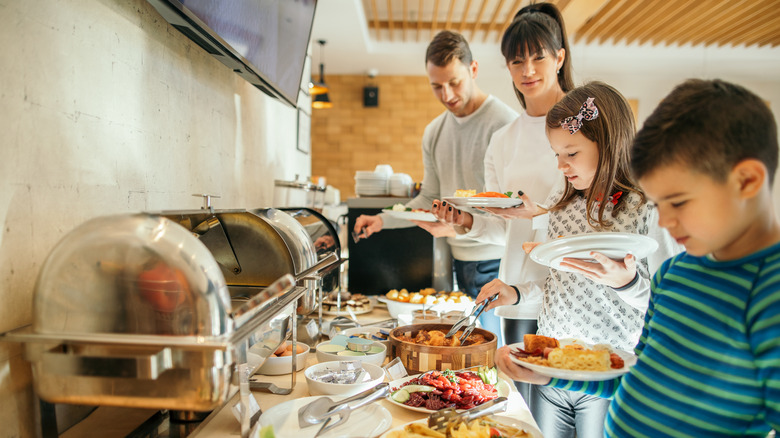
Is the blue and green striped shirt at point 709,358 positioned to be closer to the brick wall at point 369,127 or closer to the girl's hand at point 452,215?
the girl's hand at point 452,215

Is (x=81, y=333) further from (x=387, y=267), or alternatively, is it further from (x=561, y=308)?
(x=387, y=267)

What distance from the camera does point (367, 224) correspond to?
10.0ft

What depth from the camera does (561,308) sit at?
1787mm

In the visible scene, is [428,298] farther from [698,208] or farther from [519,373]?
[698,208]

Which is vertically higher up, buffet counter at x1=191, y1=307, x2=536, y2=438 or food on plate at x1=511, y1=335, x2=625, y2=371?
food on plate at x1=511, y1=335, x2=625, y2=371

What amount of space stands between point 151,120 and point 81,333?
0.93 meters

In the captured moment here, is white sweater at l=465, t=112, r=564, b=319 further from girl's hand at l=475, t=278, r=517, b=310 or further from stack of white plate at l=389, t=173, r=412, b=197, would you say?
stack of white plate at l=389, t=173, r=412, b=197

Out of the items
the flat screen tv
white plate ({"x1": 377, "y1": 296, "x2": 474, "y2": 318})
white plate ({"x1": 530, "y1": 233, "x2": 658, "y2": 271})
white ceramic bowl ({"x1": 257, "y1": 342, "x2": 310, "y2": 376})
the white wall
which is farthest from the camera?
white plate ({"x1": 377, "y1": 296, "x2": 474, "y2": 318})

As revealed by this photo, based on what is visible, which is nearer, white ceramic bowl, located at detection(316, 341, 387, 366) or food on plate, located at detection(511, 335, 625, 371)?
food on plate, located at detection(511, 335, 625, 371)

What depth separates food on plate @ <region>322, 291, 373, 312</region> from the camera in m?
2.77

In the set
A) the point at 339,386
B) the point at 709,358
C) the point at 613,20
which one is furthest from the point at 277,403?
the point at 613,20

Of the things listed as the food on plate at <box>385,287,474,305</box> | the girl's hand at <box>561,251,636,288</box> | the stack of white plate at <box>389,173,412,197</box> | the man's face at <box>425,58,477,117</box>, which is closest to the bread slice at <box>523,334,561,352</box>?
the girl's hand at <box>561,251,636,288</box>

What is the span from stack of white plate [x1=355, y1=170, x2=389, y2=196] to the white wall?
1780 mm

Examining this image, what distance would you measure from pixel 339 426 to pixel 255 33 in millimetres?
1630
